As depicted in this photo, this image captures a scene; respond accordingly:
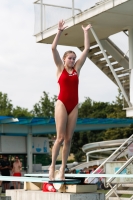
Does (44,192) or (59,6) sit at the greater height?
(59,6)

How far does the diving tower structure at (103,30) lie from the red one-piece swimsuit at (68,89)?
862cm

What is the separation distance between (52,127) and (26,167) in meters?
3.23

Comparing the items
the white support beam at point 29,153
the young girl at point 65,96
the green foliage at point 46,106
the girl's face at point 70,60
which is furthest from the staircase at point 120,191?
the green foliage at point 46,106

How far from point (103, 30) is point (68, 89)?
12.1 meters

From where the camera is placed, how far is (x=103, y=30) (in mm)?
20453

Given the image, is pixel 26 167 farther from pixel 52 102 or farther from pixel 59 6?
pixel 52 102

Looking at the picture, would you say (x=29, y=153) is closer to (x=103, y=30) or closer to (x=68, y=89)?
(x=103, y=30)

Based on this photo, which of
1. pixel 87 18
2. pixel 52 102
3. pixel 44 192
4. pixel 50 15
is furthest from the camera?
pixel 52 102

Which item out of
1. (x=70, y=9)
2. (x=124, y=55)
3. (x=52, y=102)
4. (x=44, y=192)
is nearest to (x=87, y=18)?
(x=70, y=9)

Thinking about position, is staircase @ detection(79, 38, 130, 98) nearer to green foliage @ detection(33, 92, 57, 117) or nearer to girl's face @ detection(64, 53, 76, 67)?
girl's face @ detection(64, 53, 76, 67)

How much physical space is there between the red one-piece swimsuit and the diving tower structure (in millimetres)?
8622

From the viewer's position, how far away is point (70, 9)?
1947 centimetres

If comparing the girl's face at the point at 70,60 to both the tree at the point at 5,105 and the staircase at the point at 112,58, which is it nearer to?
the staircase at the point at 112,58

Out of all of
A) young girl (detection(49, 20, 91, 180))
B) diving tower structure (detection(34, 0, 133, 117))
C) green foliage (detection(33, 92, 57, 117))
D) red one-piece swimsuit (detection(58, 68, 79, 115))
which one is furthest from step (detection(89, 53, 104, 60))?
green foliage (detection(33, 92, 57, 117))
